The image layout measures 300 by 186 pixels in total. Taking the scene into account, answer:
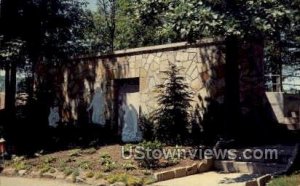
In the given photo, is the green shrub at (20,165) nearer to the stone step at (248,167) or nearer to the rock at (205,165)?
the rock at (205,165)

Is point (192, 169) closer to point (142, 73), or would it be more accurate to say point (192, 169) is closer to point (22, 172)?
point (22, 172)

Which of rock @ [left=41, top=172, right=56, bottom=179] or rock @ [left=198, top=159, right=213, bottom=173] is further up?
rock @ [left=198, top=159, right=213, bottom=173]

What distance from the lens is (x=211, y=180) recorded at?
422 inches

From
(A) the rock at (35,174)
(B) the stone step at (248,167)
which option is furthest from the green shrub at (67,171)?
(B) the stone step at (248,167)

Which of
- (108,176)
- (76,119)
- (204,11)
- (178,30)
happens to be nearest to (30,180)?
(108,176)

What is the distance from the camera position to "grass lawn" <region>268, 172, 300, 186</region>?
898cm

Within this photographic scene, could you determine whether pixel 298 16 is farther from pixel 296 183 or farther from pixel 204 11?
pixel 296 183

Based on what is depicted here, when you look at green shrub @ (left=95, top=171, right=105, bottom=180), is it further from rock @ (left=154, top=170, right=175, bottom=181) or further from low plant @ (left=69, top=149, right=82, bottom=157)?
low plant @ (left=69, top=149, right=82, bottom=157)

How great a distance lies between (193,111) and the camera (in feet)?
49.7

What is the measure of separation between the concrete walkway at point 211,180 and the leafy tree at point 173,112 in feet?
9.27

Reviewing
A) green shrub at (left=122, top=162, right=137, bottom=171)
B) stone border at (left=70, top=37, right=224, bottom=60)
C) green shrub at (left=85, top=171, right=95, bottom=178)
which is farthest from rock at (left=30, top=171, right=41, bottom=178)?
stone border at (left=70, top=37, right=224, bottom=60)

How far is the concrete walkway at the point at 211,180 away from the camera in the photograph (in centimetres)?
1032

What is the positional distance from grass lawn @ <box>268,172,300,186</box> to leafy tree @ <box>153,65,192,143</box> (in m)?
4.72

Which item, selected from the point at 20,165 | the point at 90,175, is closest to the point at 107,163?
the point at 90,175
